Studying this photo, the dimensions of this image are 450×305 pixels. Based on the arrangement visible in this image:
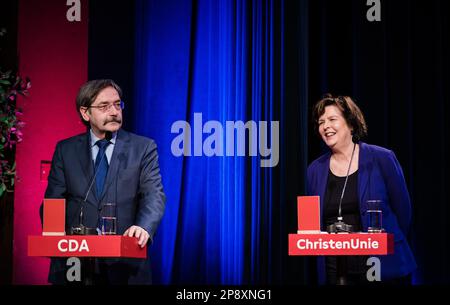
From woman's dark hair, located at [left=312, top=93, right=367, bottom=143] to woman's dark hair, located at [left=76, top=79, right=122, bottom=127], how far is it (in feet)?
4.33

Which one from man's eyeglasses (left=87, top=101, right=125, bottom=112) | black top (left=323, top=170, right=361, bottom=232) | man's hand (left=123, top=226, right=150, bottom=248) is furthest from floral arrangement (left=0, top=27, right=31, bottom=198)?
black top (left=323, top=170, right=361, bottom=232)

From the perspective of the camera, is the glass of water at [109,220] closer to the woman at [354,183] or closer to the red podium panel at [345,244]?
the red podium panel at [345,244]

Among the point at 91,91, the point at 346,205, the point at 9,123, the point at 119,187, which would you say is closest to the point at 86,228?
the point at 119,187

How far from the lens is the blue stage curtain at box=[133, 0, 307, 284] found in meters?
5.48

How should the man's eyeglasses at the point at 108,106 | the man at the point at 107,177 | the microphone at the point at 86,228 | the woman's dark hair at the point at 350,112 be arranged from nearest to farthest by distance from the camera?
the microphone at the point at 86,228, the man at the point at 107,177, the man's eyeglasses at the point at 108,106, the woman's dark hair at the point at 350,112

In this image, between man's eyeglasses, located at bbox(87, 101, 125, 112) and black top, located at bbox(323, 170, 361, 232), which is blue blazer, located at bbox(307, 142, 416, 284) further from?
man's eyeglasses, located at bbox(87, 101, 125, 112)

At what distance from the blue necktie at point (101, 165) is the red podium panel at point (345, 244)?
1335 mm

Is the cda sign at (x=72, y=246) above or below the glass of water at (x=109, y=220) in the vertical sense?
below

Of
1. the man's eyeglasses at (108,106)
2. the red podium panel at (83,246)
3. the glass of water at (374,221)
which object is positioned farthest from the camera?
the man's eyeglasses at (108,106)

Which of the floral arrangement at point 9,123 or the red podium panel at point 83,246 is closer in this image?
the red podium panel at point 83,246

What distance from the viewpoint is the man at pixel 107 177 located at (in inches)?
192

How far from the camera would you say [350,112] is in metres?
5.20

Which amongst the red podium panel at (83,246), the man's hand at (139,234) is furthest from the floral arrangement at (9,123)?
the man's hand at (139,234)

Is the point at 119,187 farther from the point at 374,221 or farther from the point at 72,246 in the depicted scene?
the point at 374,221
